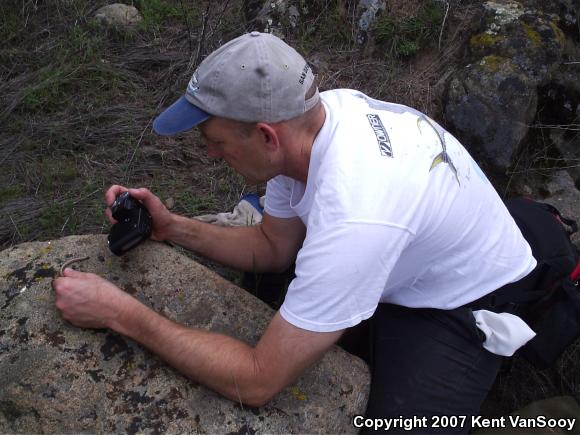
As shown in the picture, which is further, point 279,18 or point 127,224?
point 279,18

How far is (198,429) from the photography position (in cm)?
174

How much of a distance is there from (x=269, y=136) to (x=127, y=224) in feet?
2.26

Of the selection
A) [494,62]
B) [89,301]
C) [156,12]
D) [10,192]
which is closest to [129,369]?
[89,301]

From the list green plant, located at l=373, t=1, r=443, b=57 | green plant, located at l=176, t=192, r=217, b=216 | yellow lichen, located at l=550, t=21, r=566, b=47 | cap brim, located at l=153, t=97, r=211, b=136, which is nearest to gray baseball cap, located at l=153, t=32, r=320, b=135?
cap brim, located at l=153, t=97, r=211, b=136

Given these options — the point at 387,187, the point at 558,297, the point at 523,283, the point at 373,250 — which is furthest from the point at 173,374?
the point at 558,297

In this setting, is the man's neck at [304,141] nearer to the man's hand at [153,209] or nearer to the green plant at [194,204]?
the man's hand at [153,209]

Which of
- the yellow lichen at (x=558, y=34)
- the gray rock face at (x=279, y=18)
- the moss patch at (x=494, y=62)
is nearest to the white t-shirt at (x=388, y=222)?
the moss patch at (x=494, y=62)

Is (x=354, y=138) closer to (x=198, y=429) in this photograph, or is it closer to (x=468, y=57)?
(x=198, y=429)

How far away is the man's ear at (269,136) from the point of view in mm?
1747

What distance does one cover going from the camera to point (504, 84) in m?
3.31

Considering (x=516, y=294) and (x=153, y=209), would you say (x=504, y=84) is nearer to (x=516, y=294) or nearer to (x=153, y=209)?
(x=516, y=294)

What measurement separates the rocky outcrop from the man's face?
183 centimetres

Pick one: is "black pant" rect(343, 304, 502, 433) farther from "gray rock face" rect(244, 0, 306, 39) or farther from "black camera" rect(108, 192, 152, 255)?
"gray rock face" rect(244, 0, 306, 39)

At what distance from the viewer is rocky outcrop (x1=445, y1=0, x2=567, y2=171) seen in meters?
3.27
